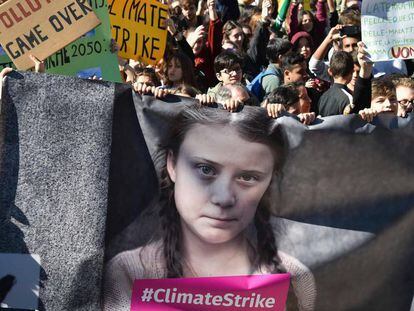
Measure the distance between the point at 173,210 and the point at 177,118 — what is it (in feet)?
1.49

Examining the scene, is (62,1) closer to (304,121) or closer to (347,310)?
(304,121)

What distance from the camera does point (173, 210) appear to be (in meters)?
5.68

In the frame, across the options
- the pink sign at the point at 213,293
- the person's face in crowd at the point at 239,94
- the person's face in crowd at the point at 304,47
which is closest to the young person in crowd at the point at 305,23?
the person's face in crowd at the point at 304,47

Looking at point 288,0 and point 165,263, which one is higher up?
point 165,263

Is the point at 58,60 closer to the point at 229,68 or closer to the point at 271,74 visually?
the point at 229,68

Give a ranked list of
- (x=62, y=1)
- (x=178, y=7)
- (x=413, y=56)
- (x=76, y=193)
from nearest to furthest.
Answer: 1. (x=76, y=193)
2. (x=62, y=1)
3. (x=413, y=56)
4. (x=178, y=7)

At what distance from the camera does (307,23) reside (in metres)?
11.9

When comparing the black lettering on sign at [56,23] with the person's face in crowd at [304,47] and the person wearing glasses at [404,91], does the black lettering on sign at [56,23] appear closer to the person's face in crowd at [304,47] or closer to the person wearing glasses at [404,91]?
the person wearing glasses at [404,91]

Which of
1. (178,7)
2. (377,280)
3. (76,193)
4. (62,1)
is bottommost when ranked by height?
(178,7)

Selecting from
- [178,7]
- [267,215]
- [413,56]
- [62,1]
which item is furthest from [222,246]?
[178,7]

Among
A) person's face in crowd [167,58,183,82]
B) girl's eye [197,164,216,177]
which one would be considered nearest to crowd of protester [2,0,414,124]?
person's face in crowd [167,58,183,82]

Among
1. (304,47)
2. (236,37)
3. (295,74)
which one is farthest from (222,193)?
(304,47)

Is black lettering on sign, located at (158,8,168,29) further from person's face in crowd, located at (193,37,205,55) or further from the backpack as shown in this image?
person's face in crowd, located at (193,37,205,55)

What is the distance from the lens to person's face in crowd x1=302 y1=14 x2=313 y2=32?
1183 centimetres
